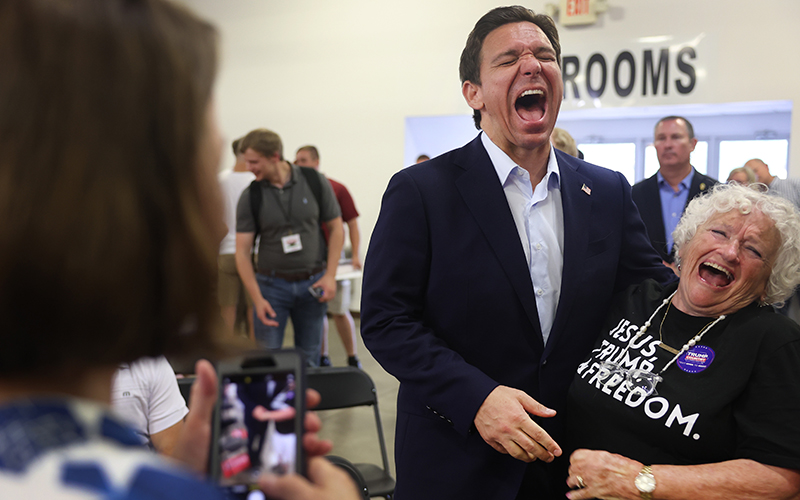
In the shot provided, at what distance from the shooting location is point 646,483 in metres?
1.40

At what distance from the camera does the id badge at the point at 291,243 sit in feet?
13.1

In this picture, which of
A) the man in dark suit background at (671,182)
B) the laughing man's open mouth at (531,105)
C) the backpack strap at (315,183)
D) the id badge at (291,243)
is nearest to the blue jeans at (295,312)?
the id badge at (291,243)

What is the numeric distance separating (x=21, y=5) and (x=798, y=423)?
1.53m

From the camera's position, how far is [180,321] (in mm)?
487

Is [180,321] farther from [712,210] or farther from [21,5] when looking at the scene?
[712,210]

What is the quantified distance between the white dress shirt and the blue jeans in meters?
2.58

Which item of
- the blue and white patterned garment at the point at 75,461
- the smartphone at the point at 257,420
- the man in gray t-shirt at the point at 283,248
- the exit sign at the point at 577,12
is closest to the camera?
the blue and white patterned garment at the point at 75,461

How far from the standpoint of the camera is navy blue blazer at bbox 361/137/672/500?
58.8 inches

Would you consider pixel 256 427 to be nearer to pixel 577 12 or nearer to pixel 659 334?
pixel 659 334

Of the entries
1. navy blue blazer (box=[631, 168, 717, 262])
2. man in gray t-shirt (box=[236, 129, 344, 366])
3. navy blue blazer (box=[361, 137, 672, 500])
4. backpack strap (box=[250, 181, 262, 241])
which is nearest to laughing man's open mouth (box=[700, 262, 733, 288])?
navy blue blazer (box=[361, 137, 672, 500])

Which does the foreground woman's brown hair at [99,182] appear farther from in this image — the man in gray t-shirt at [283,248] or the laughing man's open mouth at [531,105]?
the man in gray t-shirt at [283,248]

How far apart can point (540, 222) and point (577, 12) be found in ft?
20.4

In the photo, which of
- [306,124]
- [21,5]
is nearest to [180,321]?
[21,5]

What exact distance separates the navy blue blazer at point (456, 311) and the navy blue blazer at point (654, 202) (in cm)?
272
